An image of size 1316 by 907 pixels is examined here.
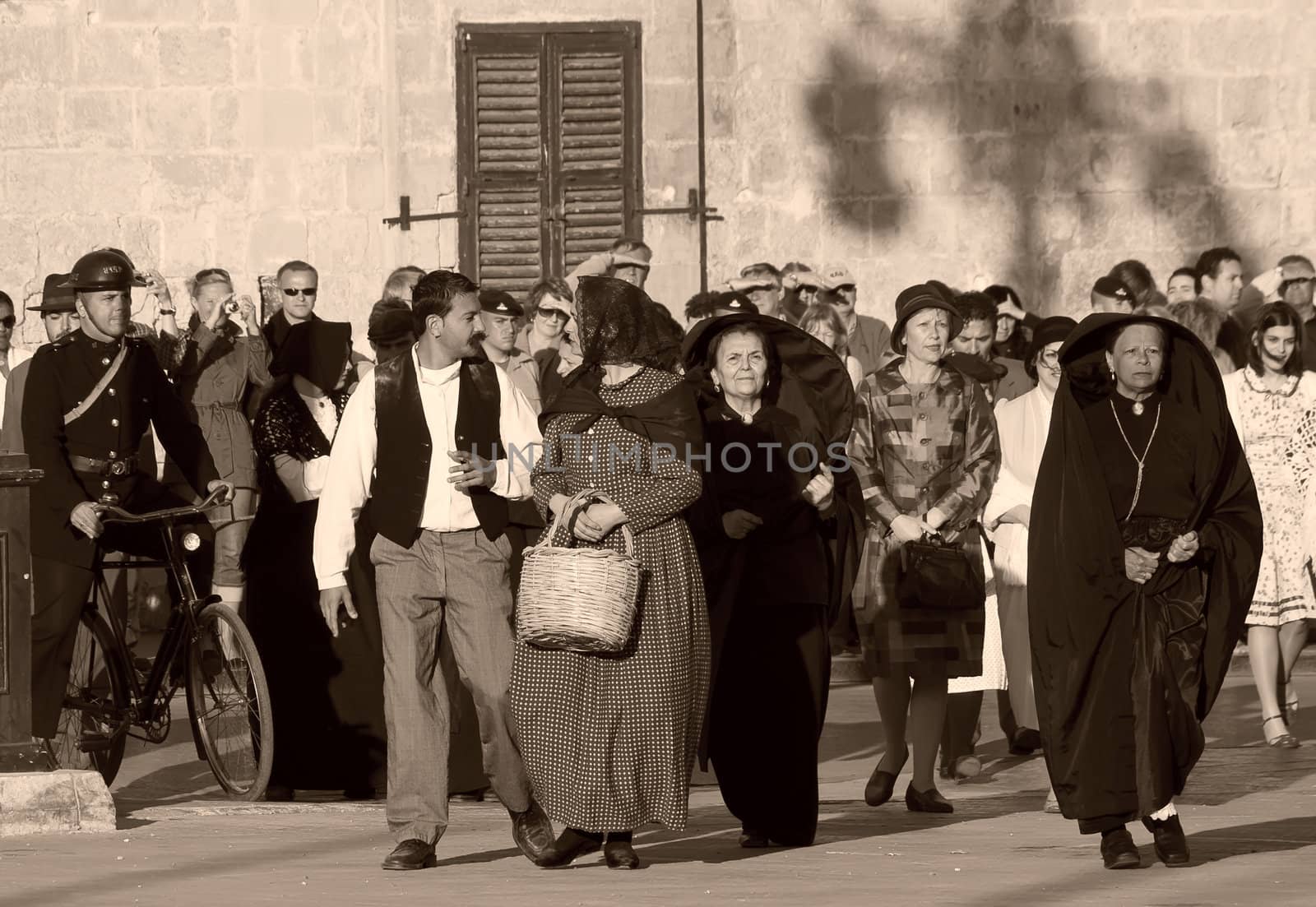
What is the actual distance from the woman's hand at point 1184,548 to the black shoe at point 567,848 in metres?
1.96

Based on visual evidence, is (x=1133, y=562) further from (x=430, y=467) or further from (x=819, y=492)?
(x=430, y=467)

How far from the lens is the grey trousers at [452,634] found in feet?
29.1

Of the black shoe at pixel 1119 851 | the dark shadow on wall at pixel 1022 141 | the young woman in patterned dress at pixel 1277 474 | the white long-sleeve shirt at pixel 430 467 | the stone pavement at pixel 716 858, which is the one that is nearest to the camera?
the stone pavement at pixel 716 858

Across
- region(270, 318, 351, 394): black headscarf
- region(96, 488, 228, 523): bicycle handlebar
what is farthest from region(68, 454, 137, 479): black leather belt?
region(270, 318, 351, 394): black headscarf

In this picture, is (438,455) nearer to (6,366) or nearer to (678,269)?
(6,366)

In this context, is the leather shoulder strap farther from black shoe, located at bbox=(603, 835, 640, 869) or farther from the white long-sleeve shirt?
black shoe, located at bbox=(603, 835, 640, 869)

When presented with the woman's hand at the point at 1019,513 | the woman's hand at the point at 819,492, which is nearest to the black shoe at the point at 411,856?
the woman's hand at the point at 819,492

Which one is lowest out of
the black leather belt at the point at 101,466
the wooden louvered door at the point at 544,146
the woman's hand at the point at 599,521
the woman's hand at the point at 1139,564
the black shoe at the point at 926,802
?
the black shoe at the point at 926,802

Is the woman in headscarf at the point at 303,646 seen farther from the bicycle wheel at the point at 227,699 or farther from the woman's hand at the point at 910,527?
the woman's hand at the point at 910,527

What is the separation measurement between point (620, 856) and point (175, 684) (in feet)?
9.16

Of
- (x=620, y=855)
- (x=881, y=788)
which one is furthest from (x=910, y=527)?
(x=620, y=855)

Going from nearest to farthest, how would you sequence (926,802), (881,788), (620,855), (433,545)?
(620,855) → (433,545) → (926,802) → (881,788)

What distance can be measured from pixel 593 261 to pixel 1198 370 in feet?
19.3

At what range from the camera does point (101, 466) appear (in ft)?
34.8
